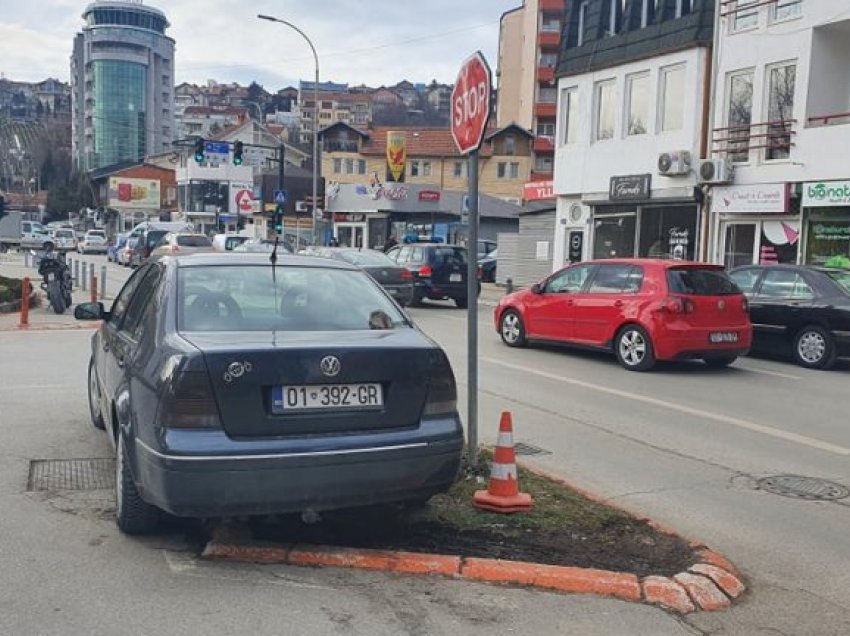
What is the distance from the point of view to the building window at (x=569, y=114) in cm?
2944

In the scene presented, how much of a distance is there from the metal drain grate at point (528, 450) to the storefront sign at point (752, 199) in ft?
54.3

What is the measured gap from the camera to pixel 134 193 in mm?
103125

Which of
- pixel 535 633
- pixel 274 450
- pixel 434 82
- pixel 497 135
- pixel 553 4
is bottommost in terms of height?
pixel 535 633

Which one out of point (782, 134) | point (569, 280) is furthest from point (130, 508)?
point (782, 134)

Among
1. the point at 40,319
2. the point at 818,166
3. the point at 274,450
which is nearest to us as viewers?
the point at 274,450

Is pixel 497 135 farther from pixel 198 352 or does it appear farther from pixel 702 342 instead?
pixel 198 352

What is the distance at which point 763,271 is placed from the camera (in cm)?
1449

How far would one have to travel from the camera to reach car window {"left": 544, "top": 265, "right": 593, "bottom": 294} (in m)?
13.6

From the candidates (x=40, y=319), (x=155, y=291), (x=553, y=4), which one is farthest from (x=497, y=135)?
(x=155, y=291)

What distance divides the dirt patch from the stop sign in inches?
92.9

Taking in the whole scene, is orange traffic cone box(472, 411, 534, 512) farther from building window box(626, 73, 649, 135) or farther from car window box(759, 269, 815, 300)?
building window box(626, 73, 649, 135)

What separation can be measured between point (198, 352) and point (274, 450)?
0.60 m

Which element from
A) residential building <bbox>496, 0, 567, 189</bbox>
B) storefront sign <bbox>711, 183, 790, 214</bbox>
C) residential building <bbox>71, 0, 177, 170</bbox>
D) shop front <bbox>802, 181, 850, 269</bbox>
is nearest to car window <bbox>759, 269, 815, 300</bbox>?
shop front <bbox>802, 181, 850, 269</bbox>

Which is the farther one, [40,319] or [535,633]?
[40,319]
